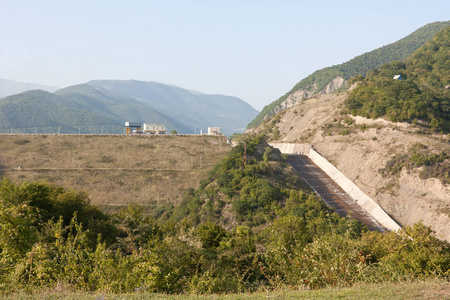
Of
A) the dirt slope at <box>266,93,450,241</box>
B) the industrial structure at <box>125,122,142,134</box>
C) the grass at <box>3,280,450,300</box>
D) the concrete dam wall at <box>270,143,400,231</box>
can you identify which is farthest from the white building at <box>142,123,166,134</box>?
the grass at <box>3,280,450,300</box>

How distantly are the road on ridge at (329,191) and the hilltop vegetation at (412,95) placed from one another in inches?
650

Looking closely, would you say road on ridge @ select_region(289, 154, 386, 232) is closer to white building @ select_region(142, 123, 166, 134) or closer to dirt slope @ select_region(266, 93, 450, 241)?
dirt slope @ select_region(266, 93, 450, 241)

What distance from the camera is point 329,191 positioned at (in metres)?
63.7

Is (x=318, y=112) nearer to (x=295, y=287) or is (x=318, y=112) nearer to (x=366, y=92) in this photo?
(x=366, y=92)

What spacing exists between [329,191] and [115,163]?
38614 mm

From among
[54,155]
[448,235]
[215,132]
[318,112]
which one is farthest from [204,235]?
[318,112]

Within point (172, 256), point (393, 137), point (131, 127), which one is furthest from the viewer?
point (131, 127)

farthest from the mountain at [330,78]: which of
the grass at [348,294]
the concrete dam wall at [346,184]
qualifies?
the grass at [348,294]

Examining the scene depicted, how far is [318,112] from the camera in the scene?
94875 mm

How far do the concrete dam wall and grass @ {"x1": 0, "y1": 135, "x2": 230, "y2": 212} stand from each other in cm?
1525

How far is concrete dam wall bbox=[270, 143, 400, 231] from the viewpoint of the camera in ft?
180

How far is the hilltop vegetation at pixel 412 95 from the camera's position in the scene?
234 ft

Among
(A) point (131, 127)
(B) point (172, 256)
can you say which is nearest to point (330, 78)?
(A) point (131, 127)

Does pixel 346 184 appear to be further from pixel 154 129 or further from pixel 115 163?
pixel 154 129
